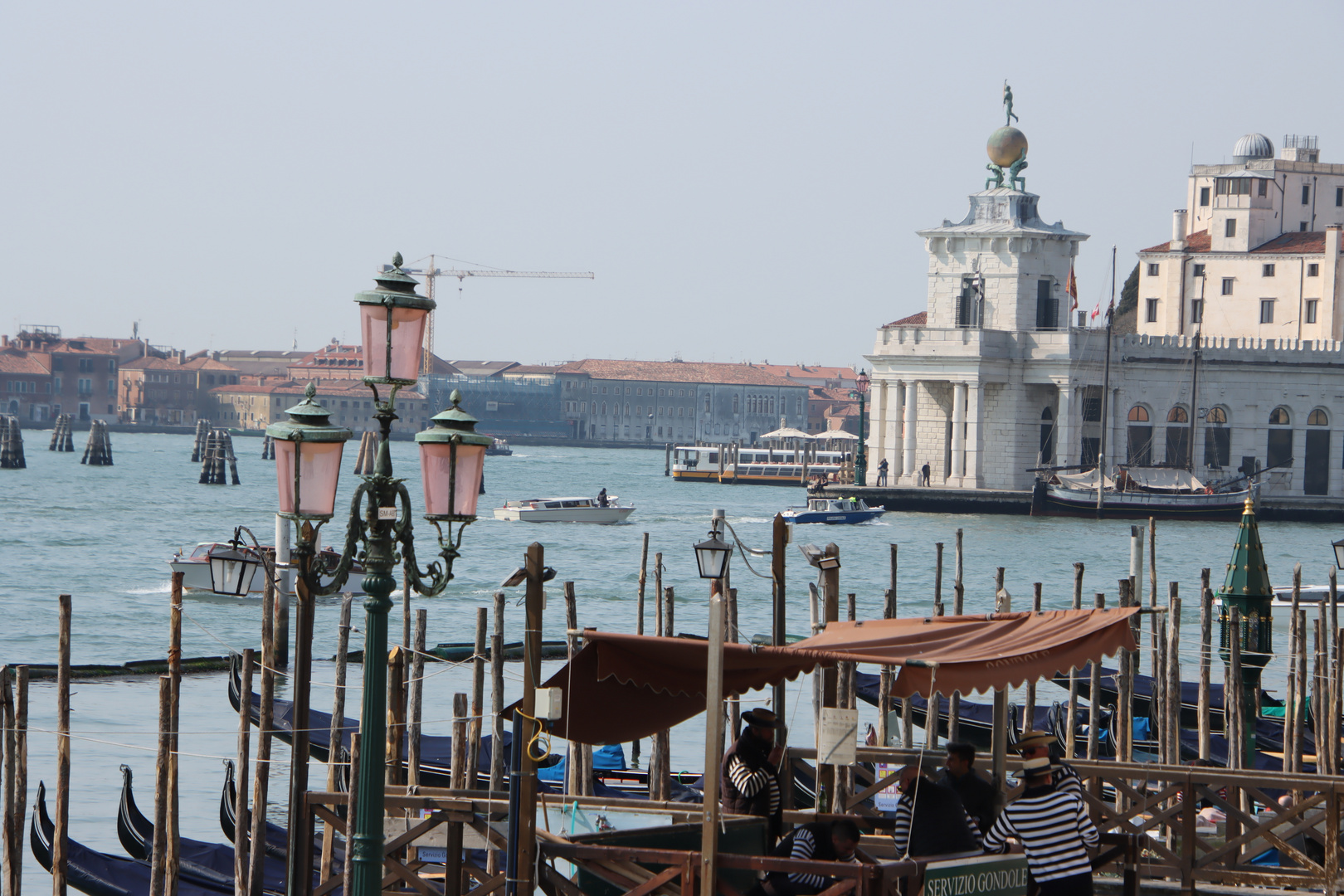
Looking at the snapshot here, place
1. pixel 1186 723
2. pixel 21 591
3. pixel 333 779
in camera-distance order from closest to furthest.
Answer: pixel 333 779, pixel 1186 723, pixel 21 591

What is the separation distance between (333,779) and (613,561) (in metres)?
29.0

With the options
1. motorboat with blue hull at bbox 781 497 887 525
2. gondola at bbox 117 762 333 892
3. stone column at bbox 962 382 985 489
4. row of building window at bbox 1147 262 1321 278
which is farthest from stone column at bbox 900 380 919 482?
gondola at bbox 117 762 333 892

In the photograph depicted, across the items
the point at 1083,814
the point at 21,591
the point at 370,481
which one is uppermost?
the point at 370,481

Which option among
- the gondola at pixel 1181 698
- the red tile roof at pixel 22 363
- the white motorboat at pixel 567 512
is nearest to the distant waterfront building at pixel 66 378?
the red tile roof at pixel 22 363

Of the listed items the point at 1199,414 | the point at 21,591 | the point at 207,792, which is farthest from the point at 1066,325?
the point at 207,792

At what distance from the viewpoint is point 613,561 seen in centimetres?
4034

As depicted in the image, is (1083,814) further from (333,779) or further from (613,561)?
(613,561)

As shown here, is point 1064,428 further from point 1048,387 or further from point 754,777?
point 754,777

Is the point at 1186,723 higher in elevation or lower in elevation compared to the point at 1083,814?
lower

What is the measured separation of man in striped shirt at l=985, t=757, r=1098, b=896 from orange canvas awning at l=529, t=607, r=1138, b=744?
39 cm

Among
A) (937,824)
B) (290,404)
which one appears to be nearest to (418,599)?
(937,824)

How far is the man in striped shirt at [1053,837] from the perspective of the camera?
21.9 ft

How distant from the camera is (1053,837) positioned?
6.70 meters

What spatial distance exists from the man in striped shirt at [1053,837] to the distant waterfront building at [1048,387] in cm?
4598
